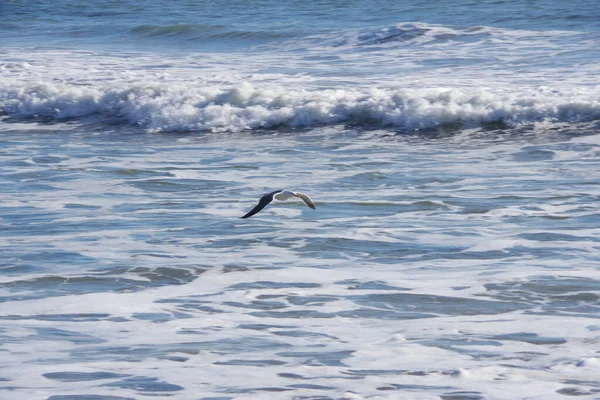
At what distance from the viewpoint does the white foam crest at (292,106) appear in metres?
13.1

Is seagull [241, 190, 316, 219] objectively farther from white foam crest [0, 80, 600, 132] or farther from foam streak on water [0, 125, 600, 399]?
white foam crest [0, 80, 600, 132]

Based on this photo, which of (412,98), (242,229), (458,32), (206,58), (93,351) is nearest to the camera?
(93,351)

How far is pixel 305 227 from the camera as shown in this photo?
803 cm

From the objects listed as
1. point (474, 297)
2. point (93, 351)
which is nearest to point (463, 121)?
point (474, 297)

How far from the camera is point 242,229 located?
26.1 ft

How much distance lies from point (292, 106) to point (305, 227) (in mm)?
6053

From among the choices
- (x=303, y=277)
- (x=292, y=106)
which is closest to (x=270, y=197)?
(x=303, y=277)

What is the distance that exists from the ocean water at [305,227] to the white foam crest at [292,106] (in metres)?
0.04

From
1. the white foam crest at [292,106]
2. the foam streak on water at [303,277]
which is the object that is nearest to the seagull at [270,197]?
the foam streak on water at [303,277]

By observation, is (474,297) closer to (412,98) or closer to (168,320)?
(168,320)

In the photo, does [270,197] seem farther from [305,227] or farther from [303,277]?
[305,227]

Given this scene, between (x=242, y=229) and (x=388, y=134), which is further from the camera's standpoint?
(x=388, y=134)

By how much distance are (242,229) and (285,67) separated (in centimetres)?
1016

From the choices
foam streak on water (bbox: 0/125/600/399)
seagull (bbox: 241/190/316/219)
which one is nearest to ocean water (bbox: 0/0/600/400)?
foam streak on water (bbox: 0/125/600/399)
